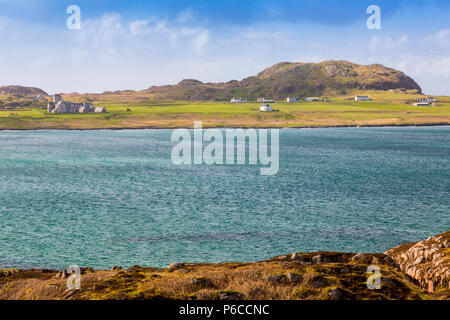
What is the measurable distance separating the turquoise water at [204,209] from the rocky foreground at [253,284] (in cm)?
1448

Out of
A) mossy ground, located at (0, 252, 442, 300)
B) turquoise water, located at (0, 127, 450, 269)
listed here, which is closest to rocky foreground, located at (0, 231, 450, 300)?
mossy ground, located at (0, 252, 442, 300)

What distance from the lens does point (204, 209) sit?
54.4 metres

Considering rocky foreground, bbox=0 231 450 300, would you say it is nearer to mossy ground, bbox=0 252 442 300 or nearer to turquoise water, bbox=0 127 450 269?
mossy ground, bbox=0 252 442 300

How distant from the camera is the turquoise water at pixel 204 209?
38.0 m

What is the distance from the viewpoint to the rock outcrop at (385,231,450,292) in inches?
776

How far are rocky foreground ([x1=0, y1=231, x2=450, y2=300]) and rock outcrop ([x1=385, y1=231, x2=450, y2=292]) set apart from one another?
53 mm

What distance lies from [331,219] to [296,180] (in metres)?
27.9

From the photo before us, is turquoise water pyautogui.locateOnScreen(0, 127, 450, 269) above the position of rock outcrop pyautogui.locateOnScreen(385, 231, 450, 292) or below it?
below

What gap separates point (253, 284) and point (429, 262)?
11.2 m

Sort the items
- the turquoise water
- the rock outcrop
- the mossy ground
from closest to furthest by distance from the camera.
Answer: the mossy ground → the rock outcrop → the turquoise water

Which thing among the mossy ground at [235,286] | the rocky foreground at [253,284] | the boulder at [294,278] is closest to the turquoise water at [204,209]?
the rocky foreground at [253,284]

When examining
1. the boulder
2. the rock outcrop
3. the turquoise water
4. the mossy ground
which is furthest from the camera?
the turquoise water

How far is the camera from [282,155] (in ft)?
390
